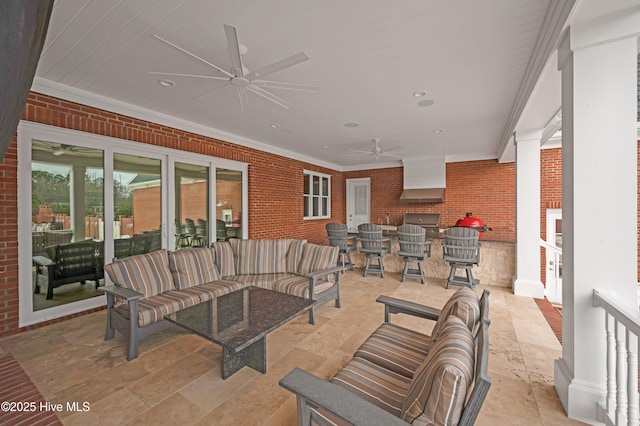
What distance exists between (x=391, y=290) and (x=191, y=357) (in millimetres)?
3003

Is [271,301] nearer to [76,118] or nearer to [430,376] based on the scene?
[430,376]

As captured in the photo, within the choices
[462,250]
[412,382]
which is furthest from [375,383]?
[462,250]

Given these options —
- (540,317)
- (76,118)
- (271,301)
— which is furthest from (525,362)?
(76,118)

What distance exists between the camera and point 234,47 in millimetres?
1943

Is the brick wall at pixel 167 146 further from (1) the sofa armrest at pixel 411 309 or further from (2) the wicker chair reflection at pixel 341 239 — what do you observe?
(1) the sofa armrest at pixel 411 309

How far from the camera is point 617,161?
70.5 inches

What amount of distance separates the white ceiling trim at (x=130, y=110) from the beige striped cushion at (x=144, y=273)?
1792 millimetres

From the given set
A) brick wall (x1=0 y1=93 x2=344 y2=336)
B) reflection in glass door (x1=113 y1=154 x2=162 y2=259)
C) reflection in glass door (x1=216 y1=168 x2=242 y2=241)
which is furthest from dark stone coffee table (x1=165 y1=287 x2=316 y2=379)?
reflection in glass door (x1=216 y1=168 x2=242 y2=241)

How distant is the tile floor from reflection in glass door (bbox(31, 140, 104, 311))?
403 millimetres

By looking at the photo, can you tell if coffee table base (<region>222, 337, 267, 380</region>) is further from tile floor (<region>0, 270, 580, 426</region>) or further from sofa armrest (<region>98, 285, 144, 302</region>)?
sofa armrest (<region>98, 285, 144, 302</region>)

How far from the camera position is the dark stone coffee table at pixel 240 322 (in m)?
2.01

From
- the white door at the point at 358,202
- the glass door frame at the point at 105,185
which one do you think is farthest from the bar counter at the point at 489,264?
the glass door frame at the point at 105,185

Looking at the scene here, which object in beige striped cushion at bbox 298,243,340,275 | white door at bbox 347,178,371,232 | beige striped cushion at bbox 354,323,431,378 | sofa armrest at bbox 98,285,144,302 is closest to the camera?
beige striped cushion at bbox 354,323,431,378

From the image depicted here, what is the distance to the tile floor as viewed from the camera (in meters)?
1.86
